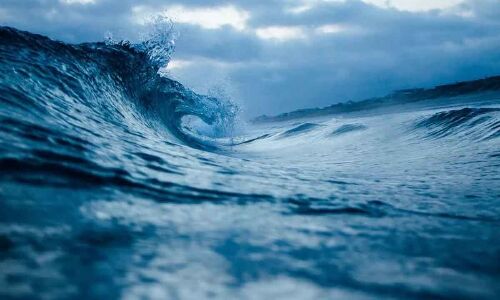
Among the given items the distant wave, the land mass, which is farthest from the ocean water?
the land mass

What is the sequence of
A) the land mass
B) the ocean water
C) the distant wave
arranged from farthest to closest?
the land mass, the distant wave, the ocean water

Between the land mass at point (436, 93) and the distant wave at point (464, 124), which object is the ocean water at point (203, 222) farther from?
the land mass at point (436, 93)

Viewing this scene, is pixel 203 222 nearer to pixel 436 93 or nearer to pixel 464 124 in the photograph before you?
pixel 464 124

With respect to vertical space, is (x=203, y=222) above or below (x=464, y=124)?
above

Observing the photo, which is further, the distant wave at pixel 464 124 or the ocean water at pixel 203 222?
the distant wave at pixel 464 124

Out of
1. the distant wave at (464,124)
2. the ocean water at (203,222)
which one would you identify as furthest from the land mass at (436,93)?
the ocean water at (203,222)

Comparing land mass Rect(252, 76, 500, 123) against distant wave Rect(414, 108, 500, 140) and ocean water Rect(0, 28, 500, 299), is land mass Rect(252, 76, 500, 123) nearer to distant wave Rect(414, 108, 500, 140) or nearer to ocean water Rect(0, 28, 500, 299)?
distant wave Rect(414, 108, 500, 140)

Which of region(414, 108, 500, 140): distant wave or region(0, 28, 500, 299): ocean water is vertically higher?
region(0, 28, 500, 299): ocean water

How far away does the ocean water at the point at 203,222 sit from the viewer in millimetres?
1050

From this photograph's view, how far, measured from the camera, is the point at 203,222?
1.54 metres

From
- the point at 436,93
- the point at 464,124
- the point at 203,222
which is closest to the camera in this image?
the point at 203,222

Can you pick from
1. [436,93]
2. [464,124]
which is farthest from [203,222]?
[436,93]

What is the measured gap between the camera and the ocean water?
105 cm

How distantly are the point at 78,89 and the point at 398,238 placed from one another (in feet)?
10.7
